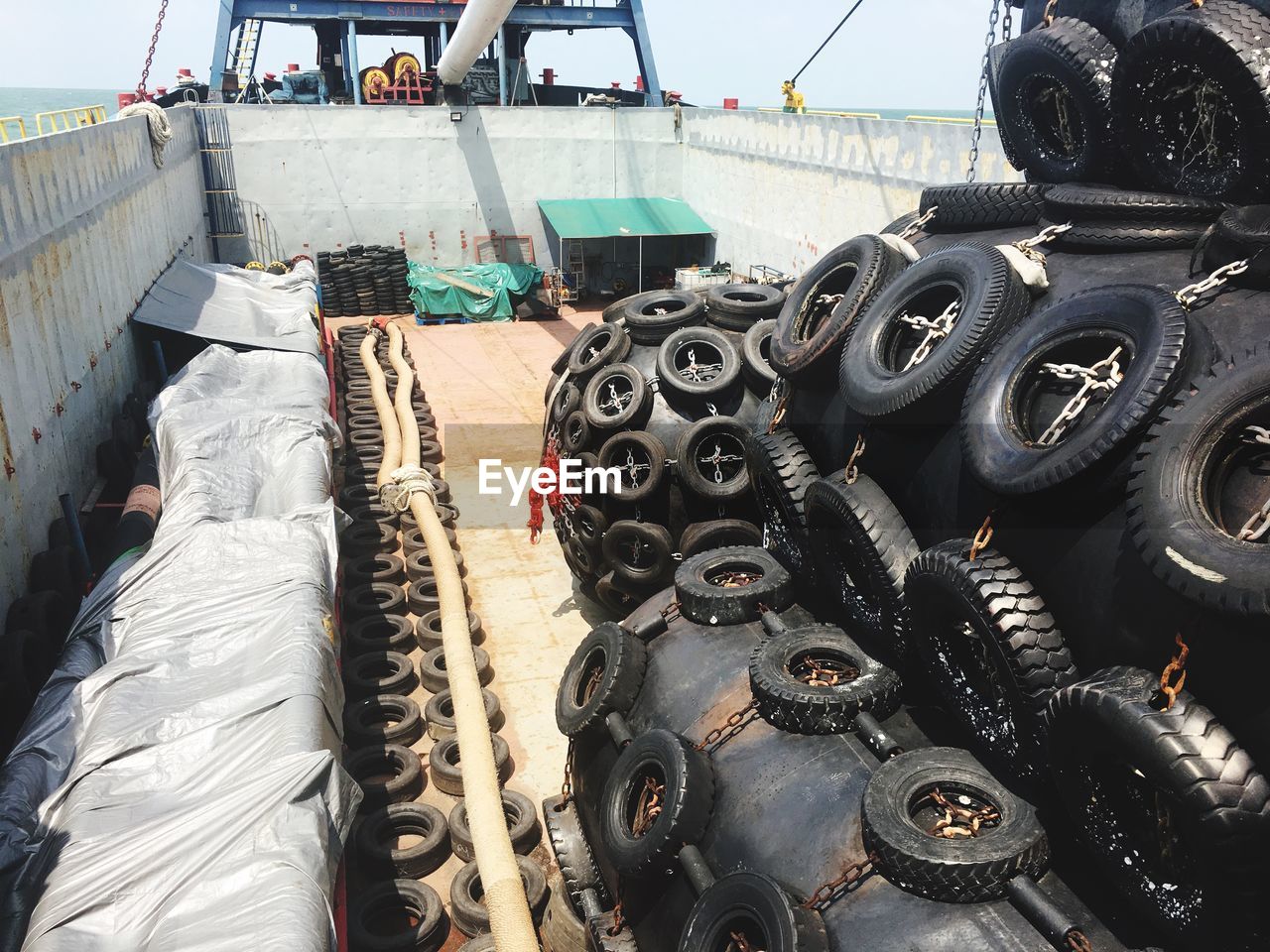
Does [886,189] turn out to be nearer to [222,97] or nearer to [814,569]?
[814,569]

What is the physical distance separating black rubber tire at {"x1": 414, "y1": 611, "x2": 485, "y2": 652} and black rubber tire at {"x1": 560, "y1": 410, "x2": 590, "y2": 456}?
86.9 inches

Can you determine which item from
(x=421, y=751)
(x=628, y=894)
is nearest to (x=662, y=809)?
(x=628, y=894)

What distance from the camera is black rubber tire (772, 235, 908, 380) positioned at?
633 cm

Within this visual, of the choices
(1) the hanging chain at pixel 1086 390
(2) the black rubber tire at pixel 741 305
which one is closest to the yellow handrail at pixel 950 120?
(2) the black rubber tire at pixel 741 305

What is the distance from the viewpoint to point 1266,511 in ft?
11.7

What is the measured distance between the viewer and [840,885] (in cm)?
451

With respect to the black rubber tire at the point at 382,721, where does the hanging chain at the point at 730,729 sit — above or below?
above

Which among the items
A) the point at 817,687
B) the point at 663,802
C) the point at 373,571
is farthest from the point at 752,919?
the point at 373,571

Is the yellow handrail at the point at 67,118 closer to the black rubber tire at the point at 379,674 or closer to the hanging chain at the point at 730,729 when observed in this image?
the black rubber tire at the point at 379,674

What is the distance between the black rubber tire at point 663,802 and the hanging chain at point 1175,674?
96.6 inches

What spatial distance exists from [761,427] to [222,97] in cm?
2860

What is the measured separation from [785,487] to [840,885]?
2.74m

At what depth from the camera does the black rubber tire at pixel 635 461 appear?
8734 mm

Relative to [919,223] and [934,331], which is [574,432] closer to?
[919,223]
